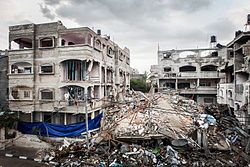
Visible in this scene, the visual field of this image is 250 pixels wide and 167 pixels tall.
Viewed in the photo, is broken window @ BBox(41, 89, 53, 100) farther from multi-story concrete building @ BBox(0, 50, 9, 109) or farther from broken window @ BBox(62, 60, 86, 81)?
multi-story concrete building @ BBox(0, 50, 9, 109)

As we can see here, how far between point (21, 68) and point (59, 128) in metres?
9.15

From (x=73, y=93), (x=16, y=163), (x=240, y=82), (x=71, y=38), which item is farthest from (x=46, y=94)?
(x=240, y=82)

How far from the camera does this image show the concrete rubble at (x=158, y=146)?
1165 cm

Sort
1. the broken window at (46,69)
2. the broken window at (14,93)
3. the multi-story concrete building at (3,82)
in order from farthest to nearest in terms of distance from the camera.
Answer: the multi-story concrete building at (3,82)
the broken window at (14,93)
the broken window at (46,69)

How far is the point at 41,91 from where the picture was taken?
19906mm

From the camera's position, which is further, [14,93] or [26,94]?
[14,93]

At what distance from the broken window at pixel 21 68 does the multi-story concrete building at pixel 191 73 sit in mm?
23032

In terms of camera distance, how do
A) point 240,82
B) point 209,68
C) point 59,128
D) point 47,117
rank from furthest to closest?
point 209,68, point 47,117, point 240,82, point 59,128

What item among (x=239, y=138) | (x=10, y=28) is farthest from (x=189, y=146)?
(x=10, y=28)

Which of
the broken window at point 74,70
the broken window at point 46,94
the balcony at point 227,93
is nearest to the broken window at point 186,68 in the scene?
the balcony at point 227,93

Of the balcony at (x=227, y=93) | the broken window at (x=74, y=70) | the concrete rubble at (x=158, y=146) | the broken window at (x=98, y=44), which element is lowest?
the concrete rubble at (x=158, y=146)

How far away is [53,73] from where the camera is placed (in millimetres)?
19312

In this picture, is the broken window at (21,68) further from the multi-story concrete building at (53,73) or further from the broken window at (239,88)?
the broken window at (239,88)

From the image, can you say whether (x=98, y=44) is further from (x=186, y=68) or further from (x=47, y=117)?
(x=186, y=68)
